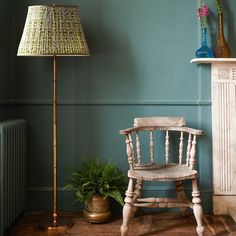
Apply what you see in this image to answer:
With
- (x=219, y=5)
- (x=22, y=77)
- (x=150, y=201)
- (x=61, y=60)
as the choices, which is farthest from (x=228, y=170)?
(x=22, y=77)

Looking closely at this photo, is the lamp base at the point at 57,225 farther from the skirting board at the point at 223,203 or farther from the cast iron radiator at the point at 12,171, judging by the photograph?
the skirting board at the point at 223,203

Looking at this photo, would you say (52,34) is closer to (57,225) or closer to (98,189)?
(98,189)

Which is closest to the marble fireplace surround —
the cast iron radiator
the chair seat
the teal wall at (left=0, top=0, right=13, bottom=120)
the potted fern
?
the chair seat

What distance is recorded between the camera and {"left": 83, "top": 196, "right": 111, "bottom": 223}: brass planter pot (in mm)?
2836

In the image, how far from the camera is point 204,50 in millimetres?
2975

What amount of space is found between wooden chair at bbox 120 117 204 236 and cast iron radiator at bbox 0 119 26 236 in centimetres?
79

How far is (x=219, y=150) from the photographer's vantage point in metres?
3.05

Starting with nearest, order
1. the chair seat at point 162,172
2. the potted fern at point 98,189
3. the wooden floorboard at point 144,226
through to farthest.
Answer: the chair seat at point 162,172 < the wooden floorboard at point 144,226 < the potted fern at point 98,189

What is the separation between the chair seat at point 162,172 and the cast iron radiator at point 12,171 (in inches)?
33.4

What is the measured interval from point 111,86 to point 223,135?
3.25 ft

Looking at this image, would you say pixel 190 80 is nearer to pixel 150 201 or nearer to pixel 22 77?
pixel 150 201

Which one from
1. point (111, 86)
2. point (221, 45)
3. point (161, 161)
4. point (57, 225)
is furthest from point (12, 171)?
point (221, 45)

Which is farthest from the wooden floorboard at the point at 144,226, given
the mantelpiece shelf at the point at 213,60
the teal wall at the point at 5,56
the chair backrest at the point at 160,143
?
the mantelpiece shelf at the point at 213,60

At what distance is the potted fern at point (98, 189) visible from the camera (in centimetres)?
282
